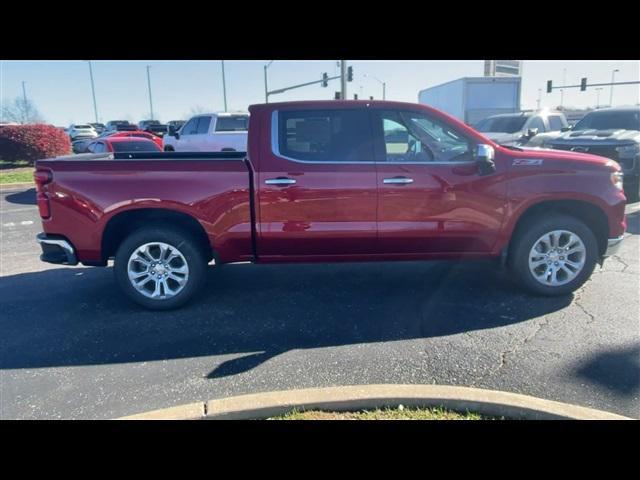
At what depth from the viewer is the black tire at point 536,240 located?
171 inches

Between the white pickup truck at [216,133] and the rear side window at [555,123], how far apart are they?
9.30 meters

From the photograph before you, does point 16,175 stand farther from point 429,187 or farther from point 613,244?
point 613,244

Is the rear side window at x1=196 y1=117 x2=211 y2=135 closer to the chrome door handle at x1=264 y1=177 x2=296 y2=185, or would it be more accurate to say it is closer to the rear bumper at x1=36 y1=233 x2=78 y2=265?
the rear bumper at x1=36 y1=233 x2=78 y2=265

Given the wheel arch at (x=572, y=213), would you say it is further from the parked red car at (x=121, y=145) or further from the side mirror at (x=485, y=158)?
the parked red car at (x=121, y=145)

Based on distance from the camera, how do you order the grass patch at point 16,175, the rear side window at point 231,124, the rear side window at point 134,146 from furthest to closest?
the grass patch at point 16,175 → the rear side window at point 231,124 → the rear side window at point 134,146

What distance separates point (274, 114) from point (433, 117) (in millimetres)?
1572

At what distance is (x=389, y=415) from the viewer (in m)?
2.62

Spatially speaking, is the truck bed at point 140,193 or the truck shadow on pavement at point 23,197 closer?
the truck bed at point 140,193

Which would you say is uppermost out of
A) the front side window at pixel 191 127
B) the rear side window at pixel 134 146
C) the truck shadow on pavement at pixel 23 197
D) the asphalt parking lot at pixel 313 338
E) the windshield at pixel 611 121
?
the front side window at pixel 191 127

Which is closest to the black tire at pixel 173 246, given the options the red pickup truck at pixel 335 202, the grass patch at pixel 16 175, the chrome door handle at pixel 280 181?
the red pickup truck at pixel 335 202

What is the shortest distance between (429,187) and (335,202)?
92 centimetres

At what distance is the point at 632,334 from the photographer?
12.1 feet
